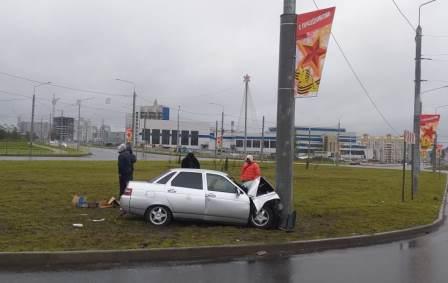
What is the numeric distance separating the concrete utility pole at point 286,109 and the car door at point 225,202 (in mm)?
1023

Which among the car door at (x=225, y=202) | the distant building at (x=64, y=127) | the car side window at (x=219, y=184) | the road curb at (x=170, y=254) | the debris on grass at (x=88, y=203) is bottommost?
the road curb at (x=170, y=254)

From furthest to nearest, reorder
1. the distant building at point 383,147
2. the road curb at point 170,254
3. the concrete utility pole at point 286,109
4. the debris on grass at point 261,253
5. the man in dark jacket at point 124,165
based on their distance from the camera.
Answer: the distant building at point 383,147 < the man in dark jacket at point 124,165 < the concrete utility pole at point 286,109 < the debris on grass at point 261,253 < the road curb at point 170,254

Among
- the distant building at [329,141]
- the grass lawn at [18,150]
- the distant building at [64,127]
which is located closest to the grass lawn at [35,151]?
the grass lawn at [18,150]

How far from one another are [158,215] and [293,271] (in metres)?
4.41

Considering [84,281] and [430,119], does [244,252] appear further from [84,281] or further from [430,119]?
[430,119]

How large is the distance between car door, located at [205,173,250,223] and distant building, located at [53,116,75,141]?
151m

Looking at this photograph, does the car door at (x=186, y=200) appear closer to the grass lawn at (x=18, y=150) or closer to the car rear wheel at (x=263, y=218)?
the car rear wheel at (x=263, y=218)

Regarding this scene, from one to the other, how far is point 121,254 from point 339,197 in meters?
14.3

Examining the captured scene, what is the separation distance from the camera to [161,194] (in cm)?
1280

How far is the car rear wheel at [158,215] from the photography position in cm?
1280

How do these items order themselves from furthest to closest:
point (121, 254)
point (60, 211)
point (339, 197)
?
point (339, 197) → point (60, 211) → point (121, 254)

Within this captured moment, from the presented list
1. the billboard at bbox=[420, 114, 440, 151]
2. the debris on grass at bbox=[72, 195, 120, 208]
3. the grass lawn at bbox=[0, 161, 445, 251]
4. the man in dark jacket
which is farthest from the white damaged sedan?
the billboard at bbox=[420, 114, 440, 151]

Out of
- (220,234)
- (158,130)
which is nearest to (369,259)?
(220,234)

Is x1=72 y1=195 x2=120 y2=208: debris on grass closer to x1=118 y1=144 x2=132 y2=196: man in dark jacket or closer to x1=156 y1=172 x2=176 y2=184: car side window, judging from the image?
x1=118 y1=144 x2=132 y2=196: man in dark jacket
